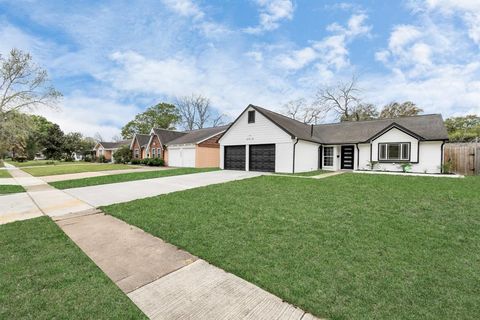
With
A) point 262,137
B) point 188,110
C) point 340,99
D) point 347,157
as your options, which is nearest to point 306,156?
point 262,137

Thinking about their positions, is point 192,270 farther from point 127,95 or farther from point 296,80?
point 127,95

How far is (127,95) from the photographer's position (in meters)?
27.9

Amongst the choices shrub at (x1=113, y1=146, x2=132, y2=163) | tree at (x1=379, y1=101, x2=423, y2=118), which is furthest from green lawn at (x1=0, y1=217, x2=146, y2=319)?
tree at (x1=379, y1=101, x2=423, y2=118)

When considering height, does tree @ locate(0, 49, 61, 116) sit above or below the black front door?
above

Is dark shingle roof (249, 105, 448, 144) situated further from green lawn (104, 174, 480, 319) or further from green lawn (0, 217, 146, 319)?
green lawn (0, 217, 146, 319)

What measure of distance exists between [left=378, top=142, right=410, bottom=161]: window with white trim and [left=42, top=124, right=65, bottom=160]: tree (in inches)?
2156

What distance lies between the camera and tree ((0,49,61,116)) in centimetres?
2048

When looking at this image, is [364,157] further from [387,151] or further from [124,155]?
[124,155]

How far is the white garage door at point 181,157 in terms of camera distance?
23.6 metres

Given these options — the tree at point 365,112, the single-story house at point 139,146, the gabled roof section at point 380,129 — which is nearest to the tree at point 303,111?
the tree at point 365,112

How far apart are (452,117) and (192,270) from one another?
4306 cm

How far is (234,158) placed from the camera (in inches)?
747

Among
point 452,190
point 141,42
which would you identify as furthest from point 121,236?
point 141,42

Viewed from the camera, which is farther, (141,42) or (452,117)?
(452,117)
